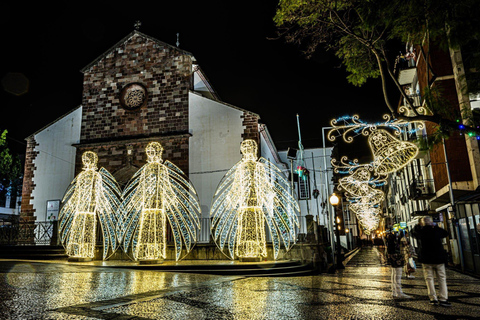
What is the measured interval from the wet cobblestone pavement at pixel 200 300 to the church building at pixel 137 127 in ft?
34.6

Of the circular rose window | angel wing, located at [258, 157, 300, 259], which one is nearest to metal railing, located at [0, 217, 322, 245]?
angel wing, located at [258, 157, 300, 259]

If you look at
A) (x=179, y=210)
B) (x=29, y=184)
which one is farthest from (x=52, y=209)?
(x=179, y=210)

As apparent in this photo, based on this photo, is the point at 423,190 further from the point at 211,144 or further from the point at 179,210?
the point at 179,210

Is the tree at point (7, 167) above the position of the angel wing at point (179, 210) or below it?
above

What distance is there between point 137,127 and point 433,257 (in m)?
17.3

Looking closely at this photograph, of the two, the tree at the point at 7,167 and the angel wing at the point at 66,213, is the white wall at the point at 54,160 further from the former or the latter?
the tree at the point at 7,167

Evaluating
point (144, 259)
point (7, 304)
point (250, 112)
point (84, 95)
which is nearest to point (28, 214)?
point (84, 95)

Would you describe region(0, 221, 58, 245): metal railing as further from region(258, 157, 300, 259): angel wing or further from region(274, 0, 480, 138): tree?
region(274, 0, 480, 138): tree

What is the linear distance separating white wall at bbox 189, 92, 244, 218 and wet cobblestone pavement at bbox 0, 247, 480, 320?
10163 mm

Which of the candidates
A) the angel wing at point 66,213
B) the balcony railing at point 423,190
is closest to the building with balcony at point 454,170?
the balcony railing at point 423,190

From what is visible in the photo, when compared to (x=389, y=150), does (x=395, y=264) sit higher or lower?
lower

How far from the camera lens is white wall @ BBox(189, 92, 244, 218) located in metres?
18.2

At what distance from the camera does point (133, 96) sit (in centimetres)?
2064

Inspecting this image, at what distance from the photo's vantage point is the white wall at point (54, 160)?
766 inches
